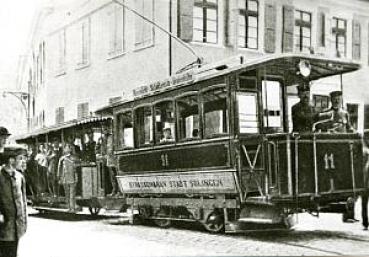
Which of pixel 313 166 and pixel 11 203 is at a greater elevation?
pixel 313 166

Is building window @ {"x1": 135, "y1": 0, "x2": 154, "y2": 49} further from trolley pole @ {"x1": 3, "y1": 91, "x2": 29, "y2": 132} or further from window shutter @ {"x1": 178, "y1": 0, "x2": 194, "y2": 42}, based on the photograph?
trolley pole @ {"x1": 3, "y1": 91, "x2": 29, "y2": 132}

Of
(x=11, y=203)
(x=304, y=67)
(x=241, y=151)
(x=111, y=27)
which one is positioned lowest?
(x=11, y=203)

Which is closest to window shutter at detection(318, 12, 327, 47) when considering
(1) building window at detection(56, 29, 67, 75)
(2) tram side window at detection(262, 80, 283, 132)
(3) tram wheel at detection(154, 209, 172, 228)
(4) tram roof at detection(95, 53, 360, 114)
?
(4) tram roof at detection(95, 53, 360, 114)

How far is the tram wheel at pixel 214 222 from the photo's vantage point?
5.05 metres

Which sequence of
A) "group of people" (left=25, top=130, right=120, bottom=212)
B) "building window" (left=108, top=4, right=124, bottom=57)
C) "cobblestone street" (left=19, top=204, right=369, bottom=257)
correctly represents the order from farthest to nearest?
"group of people" (left=25, top=130, right=120, bottom=212) < "building window" (left=108, top=4, right=124, bottom=57) < "cobblestone street" (left=19, top=204, right=369, bottom=257)

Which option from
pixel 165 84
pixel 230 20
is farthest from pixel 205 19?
→ pixel 165 84

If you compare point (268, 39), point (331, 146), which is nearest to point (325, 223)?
point (331, 146)

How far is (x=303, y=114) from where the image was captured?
460cm

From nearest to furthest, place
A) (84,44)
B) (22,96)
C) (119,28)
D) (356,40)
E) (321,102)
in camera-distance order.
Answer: (356,40) → (321,102) → (119,28) → (84,44) → (22,96)

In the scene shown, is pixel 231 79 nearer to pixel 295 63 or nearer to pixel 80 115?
pixel 295 63

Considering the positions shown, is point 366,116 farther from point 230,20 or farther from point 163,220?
point 163,220

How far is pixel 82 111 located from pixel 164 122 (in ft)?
7.35

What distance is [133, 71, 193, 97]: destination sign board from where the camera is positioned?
207 inches

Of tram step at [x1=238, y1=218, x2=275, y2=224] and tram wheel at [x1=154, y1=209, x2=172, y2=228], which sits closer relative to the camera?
tram step at [x1=238, y1=218, x2=275, y2=224]
